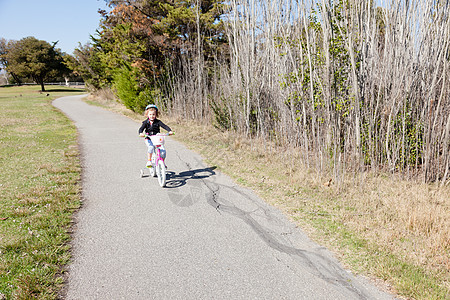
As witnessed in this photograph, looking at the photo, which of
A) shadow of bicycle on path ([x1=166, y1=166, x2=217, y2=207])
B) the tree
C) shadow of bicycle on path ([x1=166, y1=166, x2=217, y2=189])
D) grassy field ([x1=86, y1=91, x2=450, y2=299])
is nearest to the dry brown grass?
grassy field ([x1=86, y1=91, x2=450, y2=299])

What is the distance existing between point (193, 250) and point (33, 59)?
65560 mm

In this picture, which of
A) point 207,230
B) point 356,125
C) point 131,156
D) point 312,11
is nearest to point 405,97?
point 356,125

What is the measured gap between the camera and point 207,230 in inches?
162

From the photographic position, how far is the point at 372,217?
4.40 metres

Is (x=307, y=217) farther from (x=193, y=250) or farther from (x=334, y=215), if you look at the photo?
(x=193, y=250)

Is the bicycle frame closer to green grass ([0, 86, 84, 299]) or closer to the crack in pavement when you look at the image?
the crack in pavement

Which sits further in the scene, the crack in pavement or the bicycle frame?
the bicycle frame

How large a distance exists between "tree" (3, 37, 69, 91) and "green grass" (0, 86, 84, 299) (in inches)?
2225

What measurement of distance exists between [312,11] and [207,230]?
14.6 feet

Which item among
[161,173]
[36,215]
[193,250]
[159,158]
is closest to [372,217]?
[193,250]

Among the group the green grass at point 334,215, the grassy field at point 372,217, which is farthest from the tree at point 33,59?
the grassy field at point 372,217

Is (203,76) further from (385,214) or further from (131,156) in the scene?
(385,214)

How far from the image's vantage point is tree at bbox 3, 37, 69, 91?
55906 mm

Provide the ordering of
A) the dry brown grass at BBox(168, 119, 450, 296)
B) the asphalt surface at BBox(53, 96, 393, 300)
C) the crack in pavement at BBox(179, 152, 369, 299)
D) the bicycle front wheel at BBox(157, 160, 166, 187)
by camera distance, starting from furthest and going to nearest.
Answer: the bicycle front wheel at BBox(157, 160, 166, 187)
the dry brown grass at BBox(168, 119, 450, 296)
the crack in pavement at BBox(179, 152, 369, 299)
the asphalt surface at BBox(53, 96, 393, 300)
